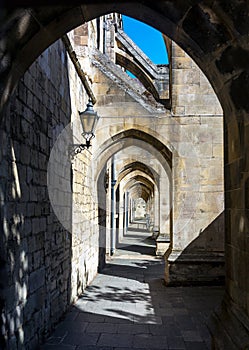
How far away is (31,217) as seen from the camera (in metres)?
3.69

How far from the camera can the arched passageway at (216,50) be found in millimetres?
2500

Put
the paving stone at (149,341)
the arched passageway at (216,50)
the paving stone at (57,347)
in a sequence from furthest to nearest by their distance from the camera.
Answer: the paving stone at (149,341) → the paving stone at (57,347) → the arched passageway at (216,50)

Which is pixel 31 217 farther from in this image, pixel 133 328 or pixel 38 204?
pixel 133 328

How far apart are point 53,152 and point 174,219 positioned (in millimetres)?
4083

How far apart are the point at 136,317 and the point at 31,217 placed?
2508 millimetres

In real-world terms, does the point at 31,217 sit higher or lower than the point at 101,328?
higher

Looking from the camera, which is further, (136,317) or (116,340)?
(136,317)

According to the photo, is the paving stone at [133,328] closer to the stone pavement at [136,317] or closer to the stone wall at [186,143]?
the stone pavement at [136,317]

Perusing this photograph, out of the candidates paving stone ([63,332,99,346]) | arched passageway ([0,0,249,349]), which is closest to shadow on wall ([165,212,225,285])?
paving stone ([63,332,99,346])

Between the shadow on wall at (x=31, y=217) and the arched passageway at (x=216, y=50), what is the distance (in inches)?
22.4

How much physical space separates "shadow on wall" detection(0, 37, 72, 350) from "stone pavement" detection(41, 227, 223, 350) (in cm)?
38

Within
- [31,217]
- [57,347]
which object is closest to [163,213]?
[57,347]

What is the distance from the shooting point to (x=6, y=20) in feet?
8.07

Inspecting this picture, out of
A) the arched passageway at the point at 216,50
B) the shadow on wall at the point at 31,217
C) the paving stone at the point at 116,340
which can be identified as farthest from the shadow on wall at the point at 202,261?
the arched passageway at the point at 216,50
